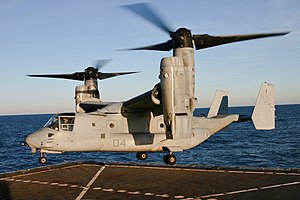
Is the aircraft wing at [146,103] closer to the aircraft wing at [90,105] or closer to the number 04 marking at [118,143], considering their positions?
the number 04 marking at [118,143]

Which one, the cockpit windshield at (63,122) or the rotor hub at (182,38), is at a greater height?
the rotor hub at (182,38)

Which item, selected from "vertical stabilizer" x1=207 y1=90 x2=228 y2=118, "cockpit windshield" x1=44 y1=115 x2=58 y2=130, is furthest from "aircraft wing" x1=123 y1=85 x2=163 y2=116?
"vertical stabilizer" x1=207 y1=90 x2=228 y2=118

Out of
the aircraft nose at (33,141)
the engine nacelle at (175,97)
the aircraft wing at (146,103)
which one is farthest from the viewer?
the aircraft nose at (33,141)

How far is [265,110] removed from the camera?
23016mm

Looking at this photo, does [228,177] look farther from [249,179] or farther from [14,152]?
[14,152]

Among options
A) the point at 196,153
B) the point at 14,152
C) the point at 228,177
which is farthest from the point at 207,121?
the point at 14,152

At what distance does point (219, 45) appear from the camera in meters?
18.8

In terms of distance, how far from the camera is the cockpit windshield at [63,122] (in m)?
20.5

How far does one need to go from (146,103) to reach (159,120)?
229 centimetres

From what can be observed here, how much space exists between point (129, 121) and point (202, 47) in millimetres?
6756

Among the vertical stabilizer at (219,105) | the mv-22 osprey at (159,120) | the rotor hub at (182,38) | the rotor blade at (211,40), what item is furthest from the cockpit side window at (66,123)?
the vertical stabilizer at (219,105)

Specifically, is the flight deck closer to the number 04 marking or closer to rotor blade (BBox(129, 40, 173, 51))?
the number 04 marking

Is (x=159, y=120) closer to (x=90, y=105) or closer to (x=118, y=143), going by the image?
(x=118, y=143)

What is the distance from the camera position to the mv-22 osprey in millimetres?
16656
